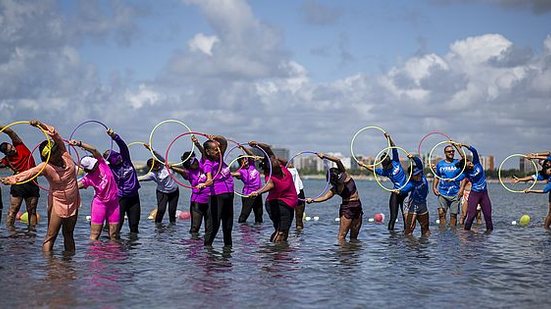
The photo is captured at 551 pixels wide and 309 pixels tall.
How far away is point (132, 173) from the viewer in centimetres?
1698

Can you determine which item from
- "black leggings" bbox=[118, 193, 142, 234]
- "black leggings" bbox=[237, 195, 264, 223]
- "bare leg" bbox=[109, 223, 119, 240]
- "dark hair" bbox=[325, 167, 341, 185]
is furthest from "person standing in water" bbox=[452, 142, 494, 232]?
"bare leg" bbox=[109, 223, 119, 240]

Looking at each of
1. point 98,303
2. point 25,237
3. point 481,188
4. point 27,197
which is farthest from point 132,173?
point 481,188

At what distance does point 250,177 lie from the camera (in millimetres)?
20312

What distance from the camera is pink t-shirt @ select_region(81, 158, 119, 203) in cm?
1462

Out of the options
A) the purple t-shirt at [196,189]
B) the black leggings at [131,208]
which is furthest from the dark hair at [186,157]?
the black leggings at [131,208]

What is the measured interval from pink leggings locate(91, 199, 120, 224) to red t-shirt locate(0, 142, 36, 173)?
3506 millimetres

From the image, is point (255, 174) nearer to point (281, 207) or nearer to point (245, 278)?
point (281, 207)

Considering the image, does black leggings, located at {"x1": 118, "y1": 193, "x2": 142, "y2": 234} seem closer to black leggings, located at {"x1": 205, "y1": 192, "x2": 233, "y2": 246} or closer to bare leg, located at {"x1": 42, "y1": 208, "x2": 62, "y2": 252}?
black leggings, located at {"x1": 205, "y1": 192, "x2": 233, "y2": 246}

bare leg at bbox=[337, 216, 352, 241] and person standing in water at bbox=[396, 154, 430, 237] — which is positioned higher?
person standing in water at bbox=[396, 154, 430, 237]

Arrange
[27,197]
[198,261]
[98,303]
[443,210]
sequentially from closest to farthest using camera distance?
[98,303] → [198,261] → [27,197] → [443,210]

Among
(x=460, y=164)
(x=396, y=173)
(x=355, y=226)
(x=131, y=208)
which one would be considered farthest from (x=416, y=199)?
(x=131, y=208)

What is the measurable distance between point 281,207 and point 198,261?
2830 mm

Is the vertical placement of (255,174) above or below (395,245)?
above

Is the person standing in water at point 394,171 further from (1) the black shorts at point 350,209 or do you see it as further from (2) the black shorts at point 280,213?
(2) the black shorts at point 280,213
